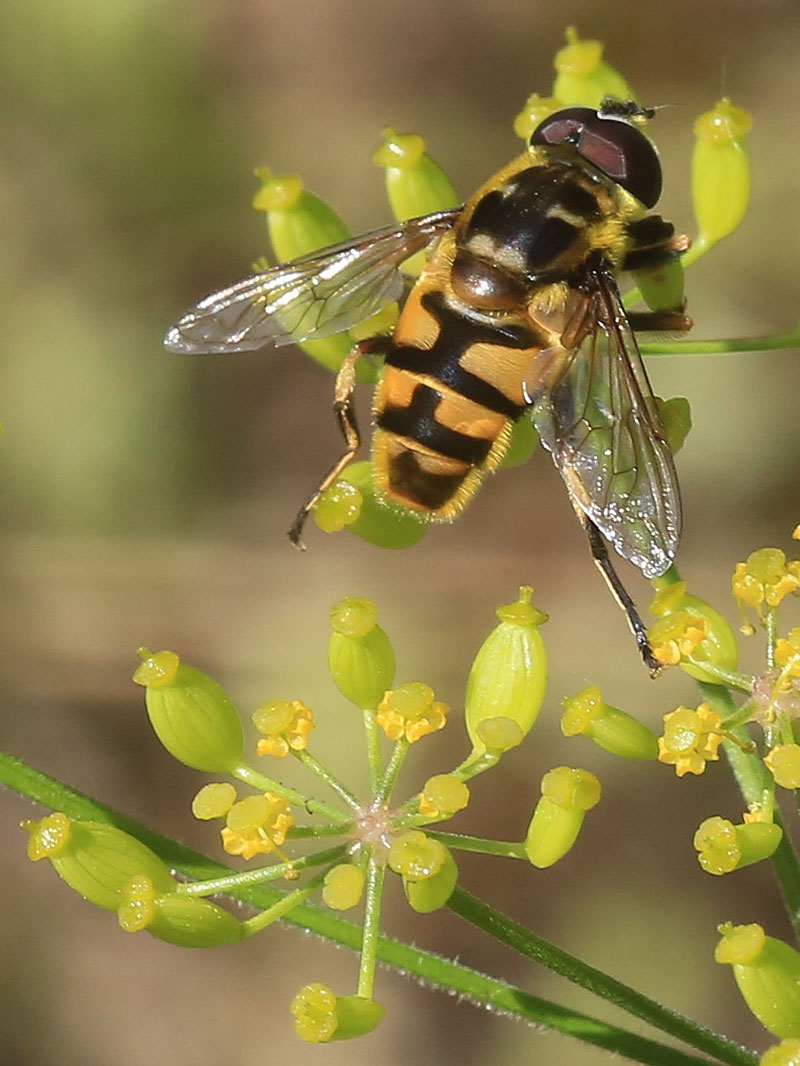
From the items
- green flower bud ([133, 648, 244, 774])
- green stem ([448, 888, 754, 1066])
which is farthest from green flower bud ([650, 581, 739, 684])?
green flower bud ([133, 648, 244, 774])

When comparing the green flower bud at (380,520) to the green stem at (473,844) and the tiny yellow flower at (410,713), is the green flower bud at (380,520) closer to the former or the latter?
the tiny yellow flower at (410,713)

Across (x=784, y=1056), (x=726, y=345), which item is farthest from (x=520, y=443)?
(x=784, y=1056)

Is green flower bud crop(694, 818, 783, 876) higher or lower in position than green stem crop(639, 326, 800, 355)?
lower

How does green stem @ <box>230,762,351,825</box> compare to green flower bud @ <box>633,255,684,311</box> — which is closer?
green stem @ <box>230,762,351,825</box>

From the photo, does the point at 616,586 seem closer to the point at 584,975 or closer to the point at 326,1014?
the point at 584,975

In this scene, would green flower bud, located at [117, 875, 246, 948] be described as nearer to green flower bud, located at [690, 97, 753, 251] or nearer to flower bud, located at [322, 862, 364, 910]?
flower bud, located at [322, 862, 364, 910]

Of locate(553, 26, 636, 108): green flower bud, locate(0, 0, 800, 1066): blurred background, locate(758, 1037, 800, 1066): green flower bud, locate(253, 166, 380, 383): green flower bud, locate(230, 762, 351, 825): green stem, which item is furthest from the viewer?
locate(0, 0, 800, 1066): blurred background

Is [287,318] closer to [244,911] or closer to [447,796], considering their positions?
[447,796]
